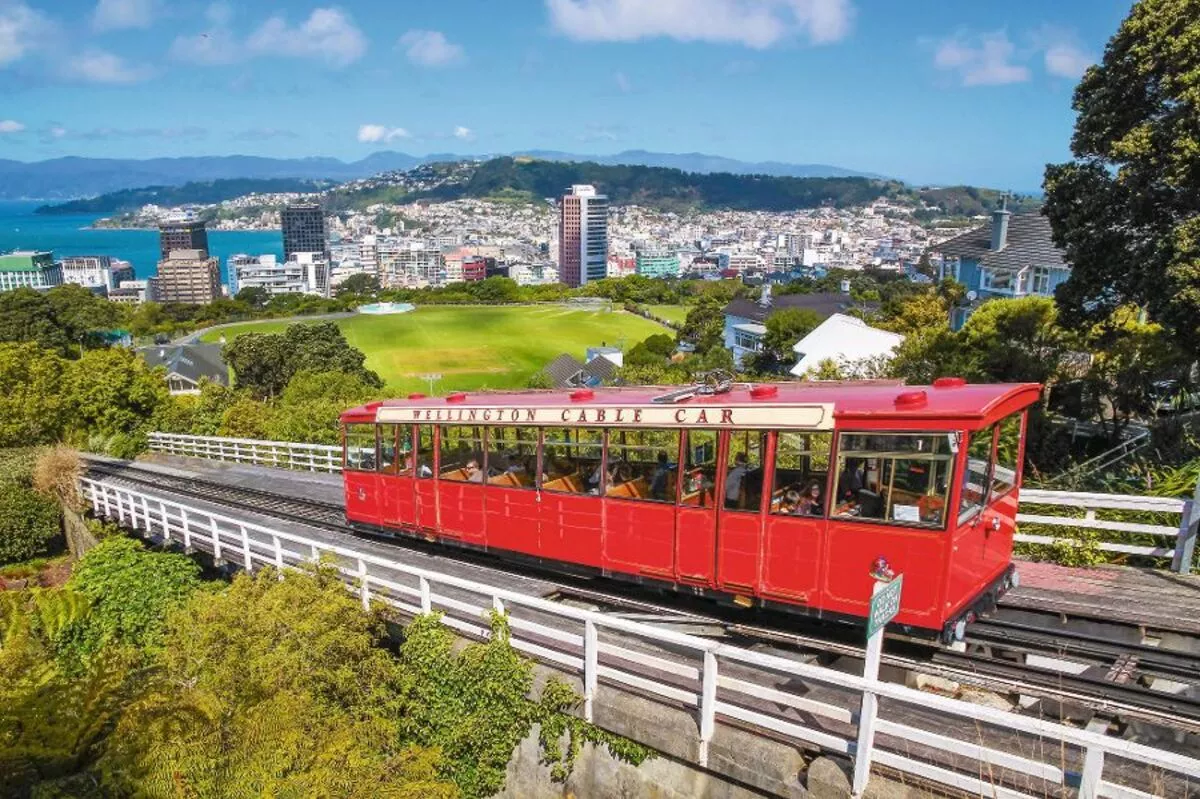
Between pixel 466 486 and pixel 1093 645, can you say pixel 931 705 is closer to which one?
pixel 1093 645

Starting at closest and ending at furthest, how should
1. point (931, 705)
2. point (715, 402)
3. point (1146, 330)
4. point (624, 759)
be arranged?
point (931, 705), point (624, 759), point (715, 402), point (1146, 330)

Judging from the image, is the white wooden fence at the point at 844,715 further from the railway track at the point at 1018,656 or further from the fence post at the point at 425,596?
the railway track at the point at 1018,656

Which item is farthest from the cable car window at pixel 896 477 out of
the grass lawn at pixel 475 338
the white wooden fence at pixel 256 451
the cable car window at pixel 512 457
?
the grass lawn at pixel 475 338

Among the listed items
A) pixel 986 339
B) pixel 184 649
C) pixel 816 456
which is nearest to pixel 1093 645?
pixel 816 456

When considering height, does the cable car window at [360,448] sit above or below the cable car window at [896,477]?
below

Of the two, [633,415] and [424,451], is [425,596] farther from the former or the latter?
[424,451]

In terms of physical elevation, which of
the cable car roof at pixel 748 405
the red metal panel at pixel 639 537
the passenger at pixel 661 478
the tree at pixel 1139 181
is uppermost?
the tree at pixel 1139 181

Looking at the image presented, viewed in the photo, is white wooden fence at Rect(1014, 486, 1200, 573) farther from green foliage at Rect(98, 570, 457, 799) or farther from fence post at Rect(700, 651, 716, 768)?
green foliage at Rect(98, 570, 457, 799)
